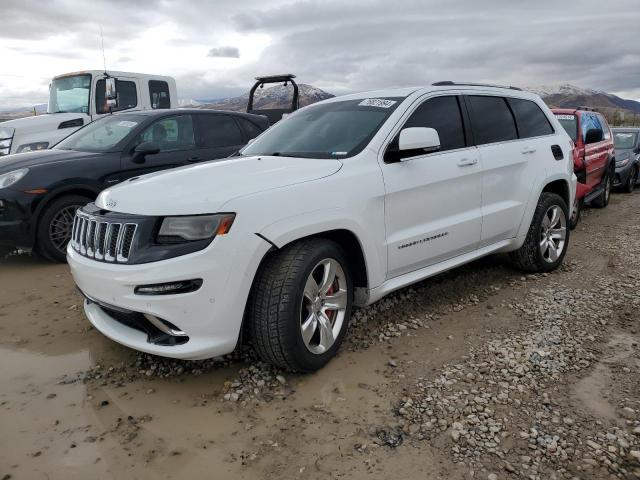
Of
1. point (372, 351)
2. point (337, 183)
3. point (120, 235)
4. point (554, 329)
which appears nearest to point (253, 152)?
point (337, 183)

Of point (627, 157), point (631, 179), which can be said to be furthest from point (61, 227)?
point (631, 179)

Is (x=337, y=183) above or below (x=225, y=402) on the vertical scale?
above


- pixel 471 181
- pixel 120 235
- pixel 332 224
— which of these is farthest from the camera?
pixel 471 181

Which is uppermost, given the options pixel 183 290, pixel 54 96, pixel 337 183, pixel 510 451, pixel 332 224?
pixel 54 96

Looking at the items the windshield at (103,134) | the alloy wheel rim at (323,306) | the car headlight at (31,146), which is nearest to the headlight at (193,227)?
the alloy wheel rim at (323,306)

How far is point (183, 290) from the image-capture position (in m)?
2.69

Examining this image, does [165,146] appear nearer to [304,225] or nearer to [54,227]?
[54,227]

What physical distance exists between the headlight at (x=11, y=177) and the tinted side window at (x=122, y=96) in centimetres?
422

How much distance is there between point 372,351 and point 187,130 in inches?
167

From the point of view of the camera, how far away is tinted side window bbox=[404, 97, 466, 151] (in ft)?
12.5

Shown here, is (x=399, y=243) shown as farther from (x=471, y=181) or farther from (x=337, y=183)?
(x=471, y=181)

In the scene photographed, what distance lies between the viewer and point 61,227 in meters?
5.54

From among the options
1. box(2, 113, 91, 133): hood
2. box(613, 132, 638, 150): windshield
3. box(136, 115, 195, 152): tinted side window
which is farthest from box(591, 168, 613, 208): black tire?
box(2, 113, 91, 133): hood

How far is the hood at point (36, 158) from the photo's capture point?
215 inches
